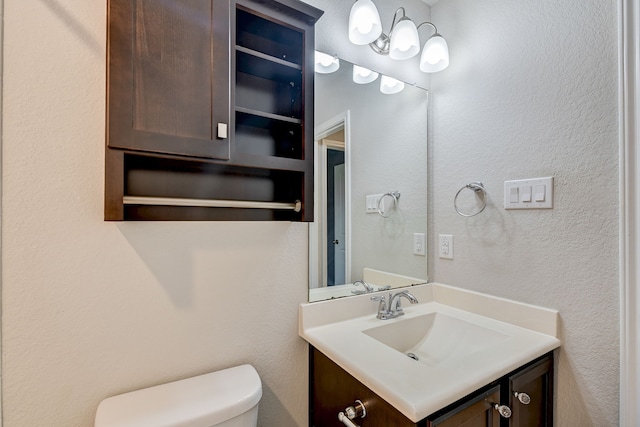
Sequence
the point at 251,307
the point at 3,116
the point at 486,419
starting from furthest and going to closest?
the point at 251,307, the point at 486,419, the point at 3,116

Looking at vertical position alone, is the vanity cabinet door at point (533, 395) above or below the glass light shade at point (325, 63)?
below

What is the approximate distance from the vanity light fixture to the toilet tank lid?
1439 mm

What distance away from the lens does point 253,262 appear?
112 cm

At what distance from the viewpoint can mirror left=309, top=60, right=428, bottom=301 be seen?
1295 millimetres

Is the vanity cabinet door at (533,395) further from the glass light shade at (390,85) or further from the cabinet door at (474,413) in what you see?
the glass light shade at (390,85)

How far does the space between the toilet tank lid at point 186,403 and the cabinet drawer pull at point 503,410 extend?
74cm

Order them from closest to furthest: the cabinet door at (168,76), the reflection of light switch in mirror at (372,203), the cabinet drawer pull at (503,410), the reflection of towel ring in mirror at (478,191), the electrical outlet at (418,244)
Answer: the cabinet door at (168,76) → the cabinet drawer pull at (503,410) → the reflection of towel ring in mirror at (478,191) → the reflection of light switch in mirror at (372,203) → the electrical outlet at (418,244)

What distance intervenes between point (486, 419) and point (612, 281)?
62 centimetres

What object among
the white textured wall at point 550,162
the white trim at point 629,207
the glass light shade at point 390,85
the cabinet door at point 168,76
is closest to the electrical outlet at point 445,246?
the white textured wall at point 550,162

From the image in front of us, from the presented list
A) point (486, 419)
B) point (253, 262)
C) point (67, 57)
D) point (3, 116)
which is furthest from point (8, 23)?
point (486, 419)

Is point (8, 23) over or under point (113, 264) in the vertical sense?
over

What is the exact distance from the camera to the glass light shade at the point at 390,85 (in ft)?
4.89

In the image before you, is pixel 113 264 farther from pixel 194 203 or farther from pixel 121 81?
pixel 121 81

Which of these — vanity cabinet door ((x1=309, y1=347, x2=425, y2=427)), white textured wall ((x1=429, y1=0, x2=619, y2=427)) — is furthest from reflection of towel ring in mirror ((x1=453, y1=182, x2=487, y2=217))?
vanity cabinet door ((x1=309, y1=347, x2=425, y2=427))
